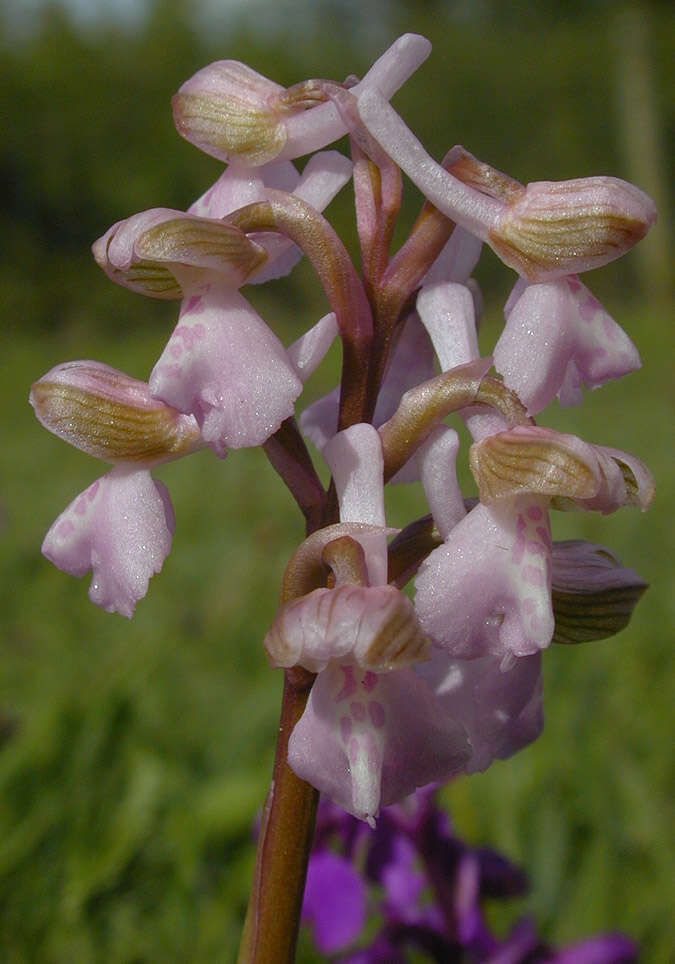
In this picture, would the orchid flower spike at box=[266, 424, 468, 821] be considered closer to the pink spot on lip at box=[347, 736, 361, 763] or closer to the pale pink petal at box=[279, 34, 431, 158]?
the pink spot on lip at box=[347, 736, 361, 763]

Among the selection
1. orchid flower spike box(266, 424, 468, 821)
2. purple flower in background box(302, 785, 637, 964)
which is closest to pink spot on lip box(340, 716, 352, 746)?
orchid flower spike box(266, 424, 468, 821)

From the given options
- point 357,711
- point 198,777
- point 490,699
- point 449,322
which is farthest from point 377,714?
point 198,777

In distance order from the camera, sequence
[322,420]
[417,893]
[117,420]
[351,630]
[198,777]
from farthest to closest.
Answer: [198,777] → [417,893] → [322,420] → [117,420] → [351,630]

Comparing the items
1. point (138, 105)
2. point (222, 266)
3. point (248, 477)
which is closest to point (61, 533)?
point (222, 266)

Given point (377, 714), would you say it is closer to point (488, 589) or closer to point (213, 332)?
point (488, 589)

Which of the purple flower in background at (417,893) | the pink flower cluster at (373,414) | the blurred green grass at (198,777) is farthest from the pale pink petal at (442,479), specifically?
the blurred green grass at (198,777)

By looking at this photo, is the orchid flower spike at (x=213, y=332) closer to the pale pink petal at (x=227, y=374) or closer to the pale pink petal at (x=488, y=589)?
the pale pink petal at (x=227, y=374)
